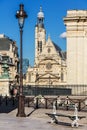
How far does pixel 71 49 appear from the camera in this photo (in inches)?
2026

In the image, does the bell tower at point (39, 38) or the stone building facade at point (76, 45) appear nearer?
the stone building facade at point (76, 45)

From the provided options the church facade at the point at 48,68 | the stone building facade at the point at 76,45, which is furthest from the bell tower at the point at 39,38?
the stone building facade at the point at 76,45

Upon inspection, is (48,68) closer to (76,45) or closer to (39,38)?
(39,38)

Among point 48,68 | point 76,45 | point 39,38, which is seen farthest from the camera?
point 39,38

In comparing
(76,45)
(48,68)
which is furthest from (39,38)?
(76,45)

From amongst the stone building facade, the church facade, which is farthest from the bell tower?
the stone building facade

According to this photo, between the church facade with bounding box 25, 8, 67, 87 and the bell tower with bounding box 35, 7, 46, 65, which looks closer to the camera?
the church facade with bounding box 25, 8, 67, 87

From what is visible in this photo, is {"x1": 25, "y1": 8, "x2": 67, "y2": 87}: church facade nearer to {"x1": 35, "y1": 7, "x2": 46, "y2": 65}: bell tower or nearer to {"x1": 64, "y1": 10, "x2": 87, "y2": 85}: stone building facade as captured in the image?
{"x1": 35, "y1": 7, "x2": 46, "y2": 65}: bell tower

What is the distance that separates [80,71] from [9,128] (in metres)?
36.0

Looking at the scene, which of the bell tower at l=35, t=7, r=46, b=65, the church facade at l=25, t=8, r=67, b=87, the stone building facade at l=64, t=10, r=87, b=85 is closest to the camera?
the stone building facade at l=64, t=10, r=87, b=85

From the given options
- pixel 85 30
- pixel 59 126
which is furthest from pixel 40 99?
pixel 85 30

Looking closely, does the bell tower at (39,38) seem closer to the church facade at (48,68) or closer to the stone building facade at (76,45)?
the church facade at (48,68)

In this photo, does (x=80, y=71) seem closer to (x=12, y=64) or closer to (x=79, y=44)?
(x=79, y=44)

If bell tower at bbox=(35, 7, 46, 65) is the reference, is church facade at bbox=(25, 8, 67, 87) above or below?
below
